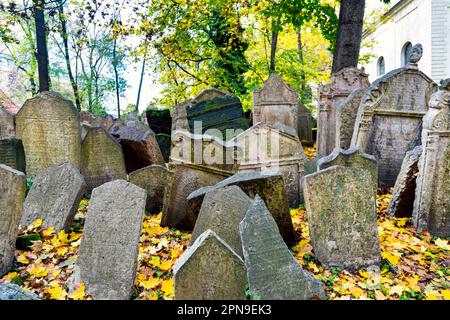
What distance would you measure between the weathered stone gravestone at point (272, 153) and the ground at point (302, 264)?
1.38 m

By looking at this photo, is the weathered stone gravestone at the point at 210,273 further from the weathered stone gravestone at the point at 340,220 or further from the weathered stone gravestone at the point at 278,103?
the weathered stone gravestone at the point at 278,103

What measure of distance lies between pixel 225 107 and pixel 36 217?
5348mm

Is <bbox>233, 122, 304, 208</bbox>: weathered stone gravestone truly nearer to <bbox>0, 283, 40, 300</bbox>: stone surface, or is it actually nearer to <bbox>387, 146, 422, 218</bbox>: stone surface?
<bbox>387, 146, 422, 218</bbox>: stone surface

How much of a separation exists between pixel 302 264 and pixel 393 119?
420 centimetres

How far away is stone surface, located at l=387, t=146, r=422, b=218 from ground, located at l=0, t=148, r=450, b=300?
10.0 inches

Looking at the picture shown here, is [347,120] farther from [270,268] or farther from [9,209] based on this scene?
[9,209]

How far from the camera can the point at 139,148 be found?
6914 mm

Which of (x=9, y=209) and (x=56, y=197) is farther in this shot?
(x=56, y=197)

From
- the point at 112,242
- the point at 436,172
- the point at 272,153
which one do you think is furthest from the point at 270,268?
the point at 272,153

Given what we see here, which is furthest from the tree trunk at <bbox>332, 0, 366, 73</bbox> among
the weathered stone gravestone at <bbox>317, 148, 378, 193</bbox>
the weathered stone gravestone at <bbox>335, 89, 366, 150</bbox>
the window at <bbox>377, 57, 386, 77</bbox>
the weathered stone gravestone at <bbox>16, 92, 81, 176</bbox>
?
the window at <bbox>377, 57, 386, 77</bbox>

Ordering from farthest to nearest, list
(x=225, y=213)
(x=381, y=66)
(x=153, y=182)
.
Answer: (x=381, y=66) → (x=153, y=182) → (x=225, y=213)

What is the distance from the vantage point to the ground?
320 cm

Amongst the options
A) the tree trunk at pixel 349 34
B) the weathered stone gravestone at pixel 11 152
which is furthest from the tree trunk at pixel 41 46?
the tree trunk at pixel 349 34
